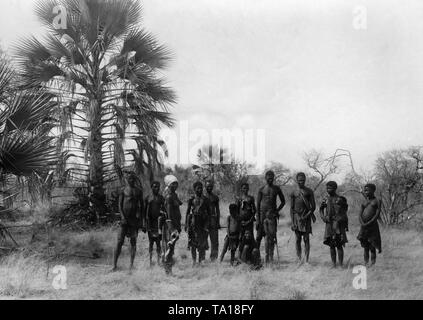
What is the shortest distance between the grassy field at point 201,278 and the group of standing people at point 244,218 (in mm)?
350

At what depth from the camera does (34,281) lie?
6.70 m

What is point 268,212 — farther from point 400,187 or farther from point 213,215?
point 400,187

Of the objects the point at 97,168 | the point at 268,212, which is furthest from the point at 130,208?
the point at 97,168

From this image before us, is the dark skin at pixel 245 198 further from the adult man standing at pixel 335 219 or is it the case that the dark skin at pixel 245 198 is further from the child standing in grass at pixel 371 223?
the child standing in grass at pixel 371 223

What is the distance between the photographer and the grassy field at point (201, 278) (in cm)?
612

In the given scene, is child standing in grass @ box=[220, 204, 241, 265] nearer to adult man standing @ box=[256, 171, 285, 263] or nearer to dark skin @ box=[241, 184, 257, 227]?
dark skin @ box=[241, 184, 257, 227]

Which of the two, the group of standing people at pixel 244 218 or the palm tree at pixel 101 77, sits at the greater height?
the palm tree at pixel 101 77

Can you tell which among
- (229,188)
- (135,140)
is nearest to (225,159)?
(229,188)

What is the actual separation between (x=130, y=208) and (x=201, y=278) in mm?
1650

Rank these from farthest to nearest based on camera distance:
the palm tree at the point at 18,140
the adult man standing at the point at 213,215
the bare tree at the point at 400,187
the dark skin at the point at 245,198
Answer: the bare tree at the point at 400,187, the adult man standing at the point at 213,215, the dark skin at the point at 245,198, the palm tree at the point at 18,140

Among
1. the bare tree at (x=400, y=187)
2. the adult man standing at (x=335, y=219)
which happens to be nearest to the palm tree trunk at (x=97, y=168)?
the adult man standing at (x=335, y=219)

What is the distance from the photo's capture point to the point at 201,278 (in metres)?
7.16

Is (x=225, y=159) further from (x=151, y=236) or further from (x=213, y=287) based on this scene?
(x=213, y=287)
